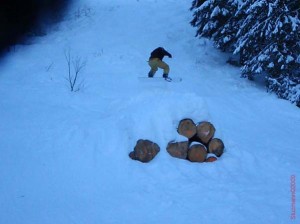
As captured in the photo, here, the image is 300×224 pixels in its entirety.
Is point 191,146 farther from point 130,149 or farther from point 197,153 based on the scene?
point 130,149

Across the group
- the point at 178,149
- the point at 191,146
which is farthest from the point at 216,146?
the point at 178,149

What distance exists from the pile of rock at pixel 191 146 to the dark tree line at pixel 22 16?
1070cm

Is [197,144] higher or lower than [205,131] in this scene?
lower

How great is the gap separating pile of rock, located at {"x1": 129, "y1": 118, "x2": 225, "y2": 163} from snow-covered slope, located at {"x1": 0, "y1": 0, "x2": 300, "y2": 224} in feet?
0.50

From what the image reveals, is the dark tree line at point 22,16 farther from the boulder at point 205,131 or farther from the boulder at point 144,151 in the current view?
the boulder at point 205,131

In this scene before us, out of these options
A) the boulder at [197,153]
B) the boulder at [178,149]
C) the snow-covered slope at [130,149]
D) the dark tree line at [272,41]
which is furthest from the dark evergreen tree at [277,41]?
the boulder at [178,149]

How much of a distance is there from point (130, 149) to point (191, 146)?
123 cm

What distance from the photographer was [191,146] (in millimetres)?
6773

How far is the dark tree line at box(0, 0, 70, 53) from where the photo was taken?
14.8 metres

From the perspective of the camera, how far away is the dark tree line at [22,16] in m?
14.8

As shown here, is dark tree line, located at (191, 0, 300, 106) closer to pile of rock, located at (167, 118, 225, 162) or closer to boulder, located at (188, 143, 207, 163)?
pile of rock, located at (167, 118, 225, 162)

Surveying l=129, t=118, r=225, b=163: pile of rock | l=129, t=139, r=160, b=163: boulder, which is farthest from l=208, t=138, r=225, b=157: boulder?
l=129, t=139, r=160, b=163: boulder

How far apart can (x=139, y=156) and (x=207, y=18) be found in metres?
8.44

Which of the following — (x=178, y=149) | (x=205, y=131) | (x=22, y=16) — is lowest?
(x=178, y=149)
